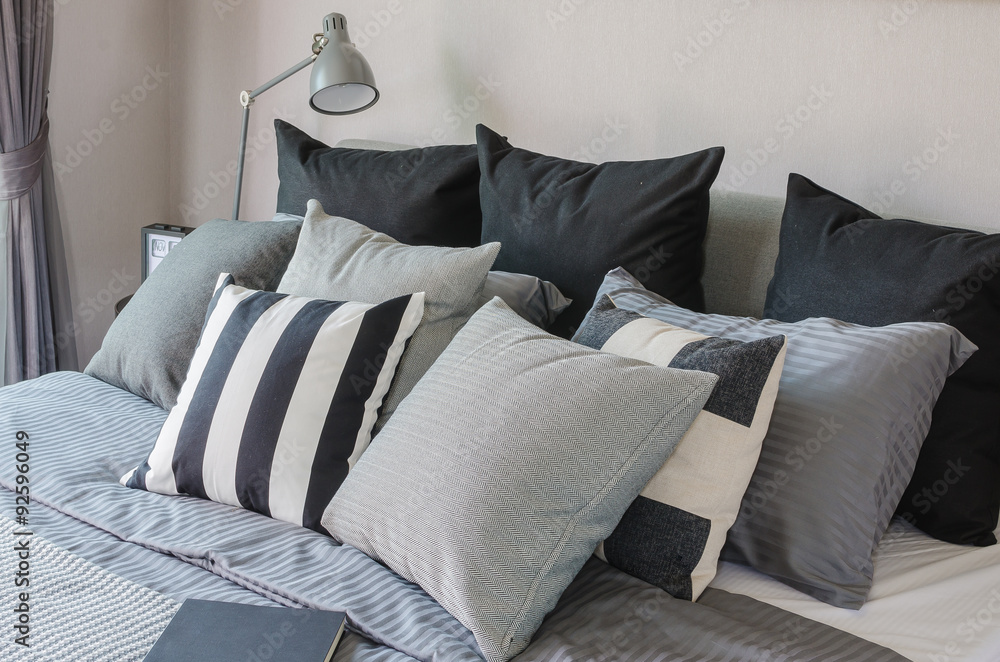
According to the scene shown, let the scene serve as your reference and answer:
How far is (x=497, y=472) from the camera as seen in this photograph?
974 millimetres

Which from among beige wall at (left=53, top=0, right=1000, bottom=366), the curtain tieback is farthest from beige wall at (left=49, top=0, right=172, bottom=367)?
the curtain tieback

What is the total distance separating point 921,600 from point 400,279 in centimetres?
93

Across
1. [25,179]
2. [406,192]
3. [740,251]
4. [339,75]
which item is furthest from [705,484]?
[25,179]

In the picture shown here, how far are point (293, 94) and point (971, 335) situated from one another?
2.14 m

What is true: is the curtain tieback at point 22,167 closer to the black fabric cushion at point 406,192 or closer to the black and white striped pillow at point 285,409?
the black fabric cushion at point 406,192

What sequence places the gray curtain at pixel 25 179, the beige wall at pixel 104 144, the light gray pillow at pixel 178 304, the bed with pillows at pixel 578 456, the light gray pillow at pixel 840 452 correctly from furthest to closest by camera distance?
the beige wall at pixel 104 144, the gray curtain at pixel 25 179, the light gray pillow at pixel 178 304, the light gray pillow at pixel 840 452, the bed with pillows at pixel 578 456

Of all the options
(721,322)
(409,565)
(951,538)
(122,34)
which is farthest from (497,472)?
(122,34)

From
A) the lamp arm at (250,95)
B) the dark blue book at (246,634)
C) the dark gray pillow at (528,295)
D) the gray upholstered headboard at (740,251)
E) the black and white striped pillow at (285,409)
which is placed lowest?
the dark blue book at (246,634)

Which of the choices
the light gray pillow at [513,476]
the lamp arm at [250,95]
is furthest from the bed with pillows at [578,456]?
the lamp arm at [250,95]

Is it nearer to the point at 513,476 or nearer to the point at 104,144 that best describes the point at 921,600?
the point at 513,476

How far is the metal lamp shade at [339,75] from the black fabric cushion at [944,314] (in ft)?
4.26

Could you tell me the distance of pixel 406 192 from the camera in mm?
1862

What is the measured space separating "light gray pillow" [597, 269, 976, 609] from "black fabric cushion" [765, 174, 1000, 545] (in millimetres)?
83

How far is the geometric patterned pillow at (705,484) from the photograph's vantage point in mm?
1057
